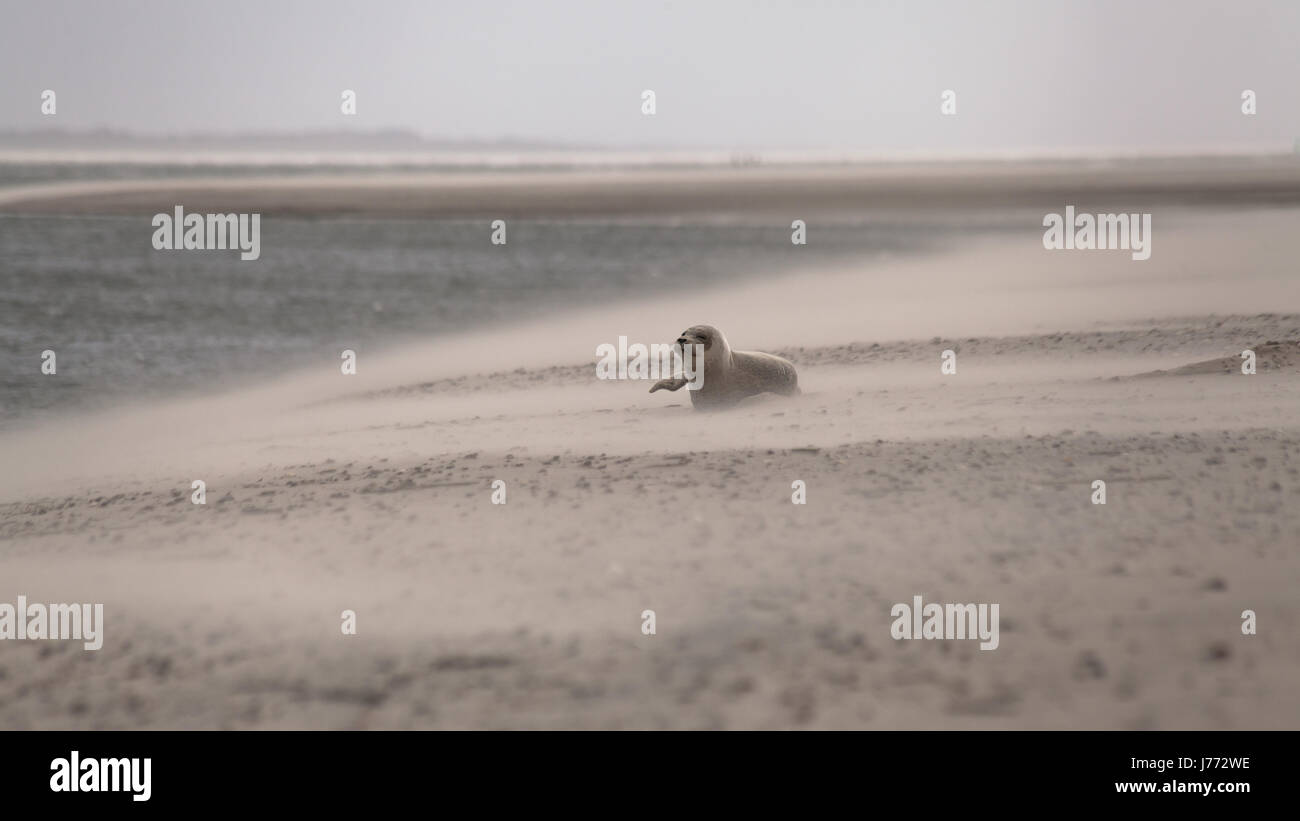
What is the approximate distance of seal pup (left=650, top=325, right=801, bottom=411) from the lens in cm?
998

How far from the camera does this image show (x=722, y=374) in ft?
32.9

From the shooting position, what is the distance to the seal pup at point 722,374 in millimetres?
9977

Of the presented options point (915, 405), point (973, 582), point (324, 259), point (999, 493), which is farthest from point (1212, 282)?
point (324, 259)

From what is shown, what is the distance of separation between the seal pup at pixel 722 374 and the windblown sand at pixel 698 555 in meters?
0.22

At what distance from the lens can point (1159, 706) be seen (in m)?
4.61

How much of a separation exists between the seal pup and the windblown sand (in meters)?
0.22

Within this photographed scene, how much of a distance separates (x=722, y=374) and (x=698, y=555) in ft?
12.7
